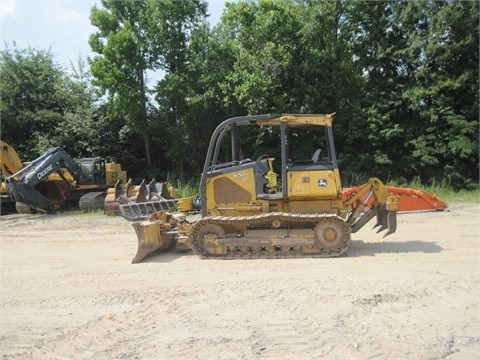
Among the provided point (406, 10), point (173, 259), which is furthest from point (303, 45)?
point (173, 259)

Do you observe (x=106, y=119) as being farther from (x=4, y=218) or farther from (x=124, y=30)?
(x=4, y=218)

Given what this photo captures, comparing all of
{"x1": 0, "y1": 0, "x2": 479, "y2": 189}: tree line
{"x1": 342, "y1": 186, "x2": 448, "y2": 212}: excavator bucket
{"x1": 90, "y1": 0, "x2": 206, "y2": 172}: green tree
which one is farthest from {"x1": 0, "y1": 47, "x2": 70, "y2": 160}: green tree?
{"x1": 342, "y1": 186, "x2": 448, "y2": 212}: excavator bucket

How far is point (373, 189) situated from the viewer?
27.6 ft

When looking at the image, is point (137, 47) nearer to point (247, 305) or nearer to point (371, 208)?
point (371, 208)

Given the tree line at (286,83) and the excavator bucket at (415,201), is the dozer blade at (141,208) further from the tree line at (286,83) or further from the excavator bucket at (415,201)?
the tree line at (286,83)

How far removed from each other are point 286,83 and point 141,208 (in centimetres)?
1195

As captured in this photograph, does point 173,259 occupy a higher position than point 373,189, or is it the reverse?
point 373,189

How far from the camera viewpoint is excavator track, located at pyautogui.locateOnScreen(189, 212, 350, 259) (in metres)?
7.77

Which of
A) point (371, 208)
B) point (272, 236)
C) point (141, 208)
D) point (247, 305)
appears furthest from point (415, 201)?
point (247, 305)

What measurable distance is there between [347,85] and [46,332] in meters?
19.7

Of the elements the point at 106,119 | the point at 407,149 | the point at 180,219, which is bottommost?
the point at 180,219

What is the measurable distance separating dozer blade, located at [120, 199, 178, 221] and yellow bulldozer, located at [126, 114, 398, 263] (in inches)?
97.3

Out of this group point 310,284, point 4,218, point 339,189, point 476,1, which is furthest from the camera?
point 476,1

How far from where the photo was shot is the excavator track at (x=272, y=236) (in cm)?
777
